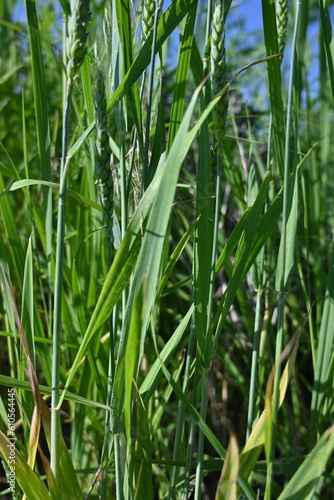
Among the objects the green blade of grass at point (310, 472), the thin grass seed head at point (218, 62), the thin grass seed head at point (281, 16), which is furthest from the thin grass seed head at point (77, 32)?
the green blade of grass at point (310, 472)

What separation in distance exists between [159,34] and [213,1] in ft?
0.28

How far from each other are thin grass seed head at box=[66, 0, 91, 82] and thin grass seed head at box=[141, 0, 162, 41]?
6.0 inches

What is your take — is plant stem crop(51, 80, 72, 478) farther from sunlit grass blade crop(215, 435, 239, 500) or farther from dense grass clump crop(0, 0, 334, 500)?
sunlit grass blade crop(215, 435, 239, 500)

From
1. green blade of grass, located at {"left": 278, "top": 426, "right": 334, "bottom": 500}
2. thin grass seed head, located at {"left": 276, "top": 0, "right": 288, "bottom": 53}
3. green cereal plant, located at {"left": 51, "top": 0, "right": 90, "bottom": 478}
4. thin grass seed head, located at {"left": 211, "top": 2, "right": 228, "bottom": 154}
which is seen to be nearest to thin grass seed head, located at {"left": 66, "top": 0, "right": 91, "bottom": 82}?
green cereal plant, located at {"left": 51, "top": 0, "right": 90, "bottom": 478}

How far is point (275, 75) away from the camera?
64 centimetres

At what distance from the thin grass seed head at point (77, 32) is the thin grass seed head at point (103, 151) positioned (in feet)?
0.22

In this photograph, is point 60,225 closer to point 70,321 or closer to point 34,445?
point 34,445

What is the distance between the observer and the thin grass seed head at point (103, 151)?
523 mm

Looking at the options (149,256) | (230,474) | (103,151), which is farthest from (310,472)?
(103,151)

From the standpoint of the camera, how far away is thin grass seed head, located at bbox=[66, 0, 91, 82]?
0.43 metres

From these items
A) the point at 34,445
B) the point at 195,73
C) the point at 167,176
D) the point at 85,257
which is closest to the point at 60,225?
the point at 167,176

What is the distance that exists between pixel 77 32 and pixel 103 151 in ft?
0.42

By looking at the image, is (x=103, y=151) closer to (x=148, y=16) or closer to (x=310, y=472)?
(x=148, y=16)

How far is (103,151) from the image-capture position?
538 mm
